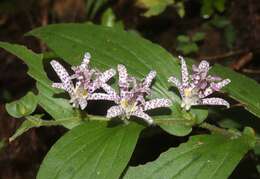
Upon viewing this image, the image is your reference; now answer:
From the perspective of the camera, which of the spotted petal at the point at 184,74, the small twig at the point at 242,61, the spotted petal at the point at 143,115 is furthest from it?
the small twig at the point at 242,61

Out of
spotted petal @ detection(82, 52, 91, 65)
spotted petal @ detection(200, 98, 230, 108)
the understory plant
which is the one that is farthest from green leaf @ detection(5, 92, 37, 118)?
spotted petal @ detection(200, 98, 230, 108)

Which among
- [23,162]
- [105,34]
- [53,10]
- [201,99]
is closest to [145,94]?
[201,99]

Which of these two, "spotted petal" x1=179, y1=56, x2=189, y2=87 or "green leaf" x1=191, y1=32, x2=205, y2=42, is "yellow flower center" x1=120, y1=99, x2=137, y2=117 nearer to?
"spotted petal" x1=179, y1=56, x2=189, y2=87

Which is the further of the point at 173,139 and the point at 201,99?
the point at 173,139

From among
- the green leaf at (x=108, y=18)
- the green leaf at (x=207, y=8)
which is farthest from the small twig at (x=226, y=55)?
the green leaf at (x=108, y=18)

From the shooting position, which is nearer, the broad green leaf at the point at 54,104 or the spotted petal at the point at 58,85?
the spotted petal at the point at 58,85

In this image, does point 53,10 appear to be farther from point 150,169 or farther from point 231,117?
point 150,169

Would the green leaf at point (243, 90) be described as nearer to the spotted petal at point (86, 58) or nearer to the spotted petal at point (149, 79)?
the spotted petal at point (149, 79)

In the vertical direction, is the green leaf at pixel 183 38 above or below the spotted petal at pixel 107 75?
below
